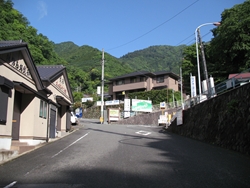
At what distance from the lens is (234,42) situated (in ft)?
114

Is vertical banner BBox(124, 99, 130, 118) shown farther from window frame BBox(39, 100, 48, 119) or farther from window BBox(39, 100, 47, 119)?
window BBox(39, 100, 47, 119)

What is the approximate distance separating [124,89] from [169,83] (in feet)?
37.4

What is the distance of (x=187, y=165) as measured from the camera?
29.7 feet

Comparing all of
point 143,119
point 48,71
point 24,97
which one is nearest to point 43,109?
point 24,97

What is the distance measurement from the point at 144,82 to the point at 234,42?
2663cm

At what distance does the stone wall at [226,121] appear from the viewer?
12.4 metres

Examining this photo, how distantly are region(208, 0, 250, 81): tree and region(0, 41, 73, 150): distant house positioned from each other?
77.1 feet

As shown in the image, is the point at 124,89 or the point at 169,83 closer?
the point at 169,83

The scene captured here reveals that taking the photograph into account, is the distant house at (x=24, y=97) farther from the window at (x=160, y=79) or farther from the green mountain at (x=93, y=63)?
the green mountain at (x=93, y=63)

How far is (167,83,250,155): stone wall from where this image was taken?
1239 cm

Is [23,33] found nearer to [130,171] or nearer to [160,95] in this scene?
[160,95]

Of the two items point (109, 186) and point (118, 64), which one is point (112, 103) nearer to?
point (118, 64)

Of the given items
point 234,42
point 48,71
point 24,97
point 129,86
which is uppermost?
point 234,42

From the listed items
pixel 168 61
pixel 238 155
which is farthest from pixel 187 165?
pixel 168 61
